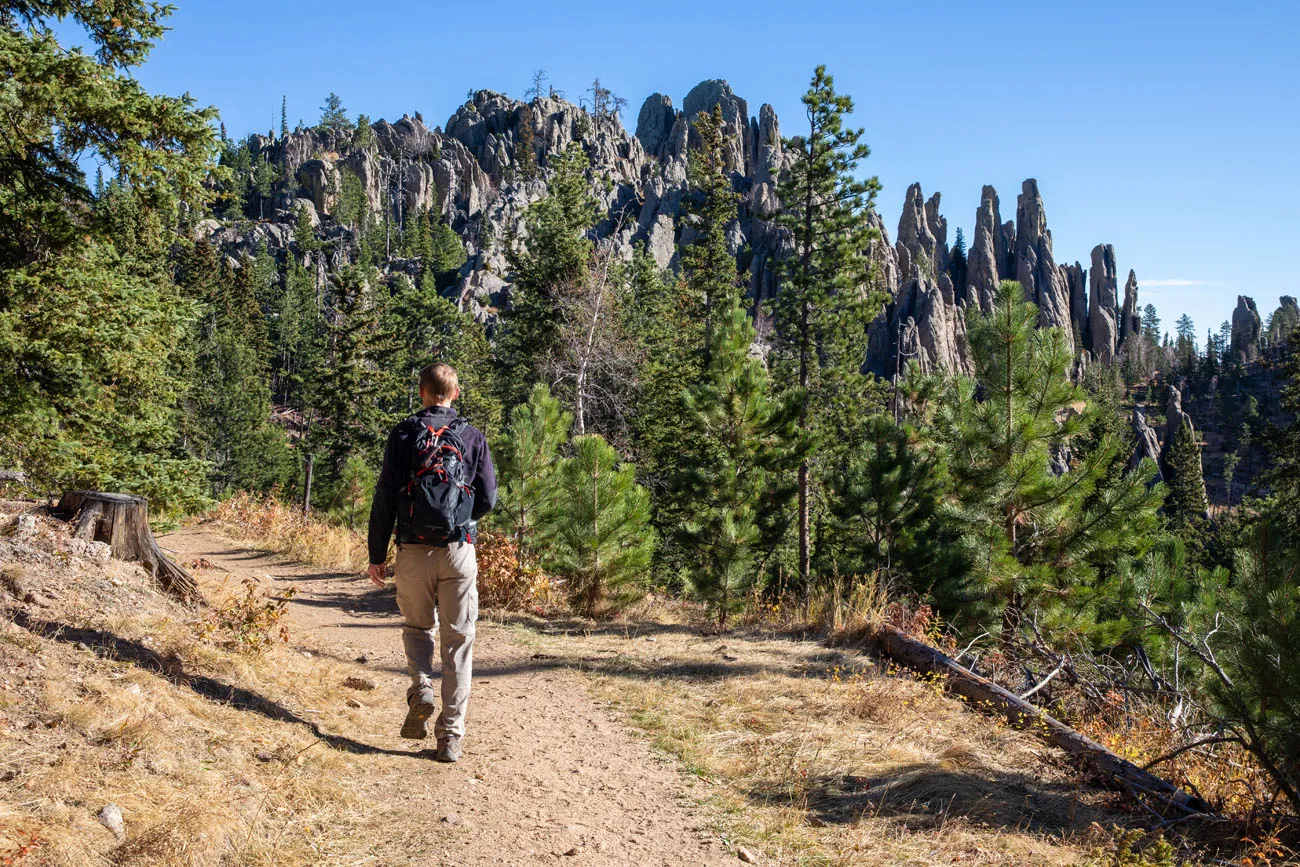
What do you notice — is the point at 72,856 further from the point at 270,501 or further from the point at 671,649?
the point at 270,501

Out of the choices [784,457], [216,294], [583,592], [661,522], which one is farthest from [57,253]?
[216,294]

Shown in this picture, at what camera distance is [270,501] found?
60.8ft

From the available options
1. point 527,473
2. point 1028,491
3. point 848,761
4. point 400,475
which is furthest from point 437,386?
point 1028,491

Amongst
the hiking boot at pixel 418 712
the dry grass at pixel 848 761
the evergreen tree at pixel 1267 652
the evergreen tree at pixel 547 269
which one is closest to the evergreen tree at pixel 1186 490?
the evergreen tree at pixel 547 269

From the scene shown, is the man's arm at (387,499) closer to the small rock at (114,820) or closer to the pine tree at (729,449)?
the small rock at (114,820)

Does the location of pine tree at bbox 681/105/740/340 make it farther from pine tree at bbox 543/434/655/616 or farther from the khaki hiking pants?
the khaki hiking pants

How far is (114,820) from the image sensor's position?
2.68 m

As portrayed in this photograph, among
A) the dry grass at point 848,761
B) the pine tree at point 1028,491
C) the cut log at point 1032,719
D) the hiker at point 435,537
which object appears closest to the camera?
the dry grass at point 848,761

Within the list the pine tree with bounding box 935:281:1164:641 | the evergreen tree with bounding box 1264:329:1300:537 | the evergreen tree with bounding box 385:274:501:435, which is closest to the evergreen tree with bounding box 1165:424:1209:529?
the evergreen tree with bounding box 1264:329:1300:537

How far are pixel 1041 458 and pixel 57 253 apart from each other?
406 inches

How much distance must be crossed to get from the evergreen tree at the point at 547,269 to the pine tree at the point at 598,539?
1197 centimetres

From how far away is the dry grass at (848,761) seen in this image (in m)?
3.30

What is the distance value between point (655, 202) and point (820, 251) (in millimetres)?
88849

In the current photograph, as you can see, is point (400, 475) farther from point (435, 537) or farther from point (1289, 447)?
point (1289, 447)
